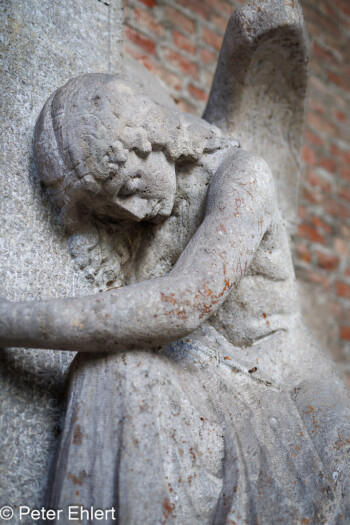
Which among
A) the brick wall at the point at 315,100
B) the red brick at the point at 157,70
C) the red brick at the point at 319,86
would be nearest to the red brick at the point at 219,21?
the brick wall at the point at 315,100

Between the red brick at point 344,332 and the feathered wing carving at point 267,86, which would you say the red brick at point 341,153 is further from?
Result: the feathered wing carving at point 267,86

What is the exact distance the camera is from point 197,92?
289 cm

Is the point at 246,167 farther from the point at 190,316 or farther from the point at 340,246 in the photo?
the point at 340,246

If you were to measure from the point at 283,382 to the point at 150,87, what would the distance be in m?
1.09

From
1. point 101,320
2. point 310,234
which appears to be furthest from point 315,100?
point 101,320

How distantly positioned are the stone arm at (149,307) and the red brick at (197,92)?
1651mm

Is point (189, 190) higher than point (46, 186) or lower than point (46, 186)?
higher

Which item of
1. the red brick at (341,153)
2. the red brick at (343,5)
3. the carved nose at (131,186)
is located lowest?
the red brick at (341,153)

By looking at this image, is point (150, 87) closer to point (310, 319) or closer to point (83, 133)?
point (83, 133)

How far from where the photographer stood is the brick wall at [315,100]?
276 cm

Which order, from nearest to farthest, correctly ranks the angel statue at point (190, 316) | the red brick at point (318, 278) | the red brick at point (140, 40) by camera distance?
the angel statue at point (190, 316)
the red brick at point (140, 40)
the red brick at point (318, 278)

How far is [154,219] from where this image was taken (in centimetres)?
153

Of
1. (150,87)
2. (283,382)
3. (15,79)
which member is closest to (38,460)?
(283,382)

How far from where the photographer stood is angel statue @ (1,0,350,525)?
1129 mm
